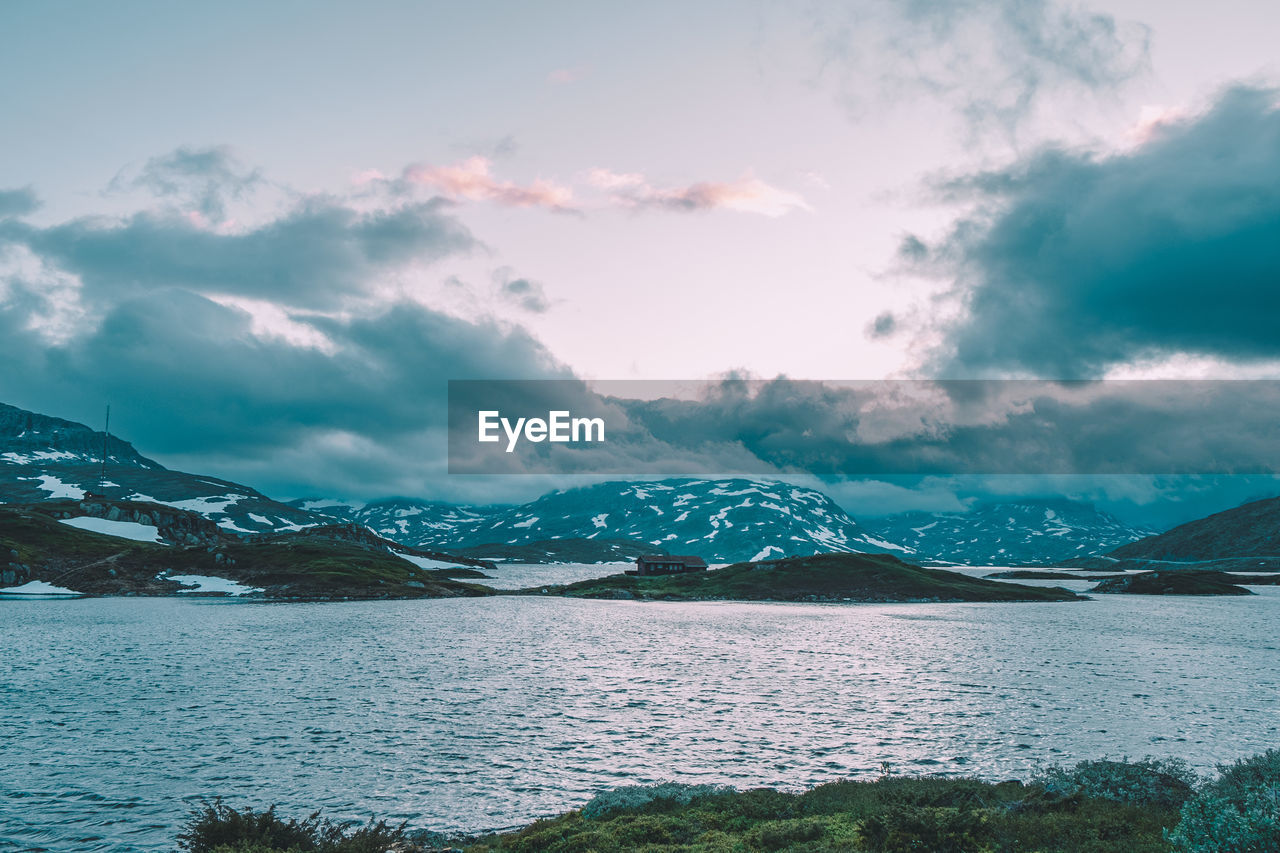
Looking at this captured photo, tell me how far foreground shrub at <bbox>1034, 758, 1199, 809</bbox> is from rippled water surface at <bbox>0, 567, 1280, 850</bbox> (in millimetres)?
7771

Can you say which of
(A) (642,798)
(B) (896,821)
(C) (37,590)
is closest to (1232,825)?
(B) (896,821)

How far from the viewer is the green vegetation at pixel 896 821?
19141 mm

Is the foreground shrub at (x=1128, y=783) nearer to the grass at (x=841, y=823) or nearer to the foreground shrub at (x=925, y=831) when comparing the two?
the grass at (x=841, y=823)

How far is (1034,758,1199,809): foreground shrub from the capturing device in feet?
83.0

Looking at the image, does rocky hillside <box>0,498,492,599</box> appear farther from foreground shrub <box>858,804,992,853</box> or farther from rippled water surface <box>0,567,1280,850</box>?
foreground shrub <box>858,804,992,853</box>

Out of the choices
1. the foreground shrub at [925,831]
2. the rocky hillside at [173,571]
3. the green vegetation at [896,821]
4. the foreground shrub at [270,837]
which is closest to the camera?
the green vegetation at [896,821]

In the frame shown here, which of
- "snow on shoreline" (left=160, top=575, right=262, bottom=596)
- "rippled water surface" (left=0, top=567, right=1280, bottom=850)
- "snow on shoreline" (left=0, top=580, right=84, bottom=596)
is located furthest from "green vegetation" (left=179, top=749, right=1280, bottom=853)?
"snow on shoreline" (left=0, top=580, right=84, bottom=596)

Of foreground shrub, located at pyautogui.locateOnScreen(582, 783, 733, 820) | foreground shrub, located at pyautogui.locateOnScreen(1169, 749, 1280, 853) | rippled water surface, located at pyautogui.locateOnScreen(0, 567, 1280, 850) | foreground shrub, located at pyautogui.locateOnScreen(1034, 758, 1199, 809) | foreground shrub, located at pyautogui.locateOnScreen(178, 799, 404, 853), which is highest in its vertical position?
foreground shrub, located at pyautogui.locateOnScreen(1169, 749, 1280, 853)

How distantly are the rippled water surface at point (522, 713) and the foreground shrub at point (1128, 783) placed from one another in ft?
25.5

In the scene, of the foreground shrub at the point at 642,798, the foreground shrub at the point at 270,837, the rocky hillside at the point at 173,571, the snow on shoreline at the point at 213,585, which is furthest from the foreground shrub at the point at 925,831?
the snow on shoreline at the point at 213,585

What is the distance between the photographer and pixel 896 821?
21625 mm

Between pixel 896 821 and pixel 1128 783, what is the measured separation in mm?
11253

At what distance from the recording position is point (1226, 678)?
216ft

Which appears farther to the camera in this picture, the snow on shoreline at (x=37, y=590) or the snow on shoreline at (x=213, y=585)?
the snow on shoreline at (x=213, y=585)
